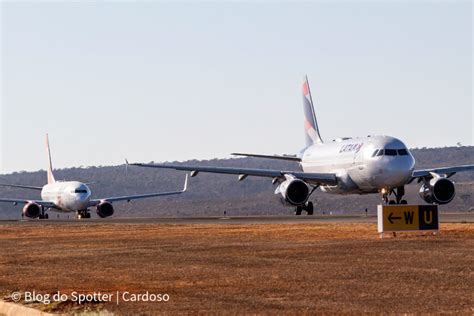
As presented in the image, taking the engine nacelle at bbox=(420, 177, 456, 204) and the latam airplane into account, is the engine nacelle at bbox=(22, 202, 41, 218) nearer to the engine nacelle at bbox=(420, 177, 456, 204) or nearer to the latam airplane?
the latam airplane

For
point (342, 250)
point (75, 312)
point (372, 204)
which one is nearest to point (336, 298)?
point (75, 312)

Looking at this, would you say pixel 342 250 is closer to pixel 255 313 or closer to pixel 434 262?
pixel 434 262

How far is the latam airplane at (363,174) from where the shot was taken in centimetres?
5759

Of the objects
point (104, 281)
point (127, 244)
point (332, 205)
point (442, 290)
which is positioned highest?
point (332, 205)

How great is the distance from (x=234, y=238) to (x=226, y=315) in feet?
65.8

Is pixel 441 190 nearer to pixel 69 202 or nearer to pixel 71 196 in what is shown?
pixel 71 196

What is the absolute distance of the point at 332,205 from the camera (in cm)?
14400

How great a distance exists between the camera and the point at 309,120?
78562mm

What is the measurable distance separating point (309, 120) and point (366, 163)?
19789mm

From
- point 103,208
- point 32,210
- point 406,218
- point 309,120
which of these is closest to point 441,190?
point 309,120

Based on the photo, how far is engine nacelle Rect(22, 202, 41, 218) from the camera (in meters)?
99.6

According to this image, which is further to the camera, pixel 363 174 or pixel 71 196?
pixel 71 196

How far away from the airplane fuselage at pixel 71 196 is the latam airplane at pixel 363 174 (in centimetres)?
3141

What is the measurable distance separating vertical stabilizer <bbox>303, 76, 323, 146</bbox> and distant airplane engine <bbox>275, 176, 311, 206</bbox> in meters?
15.8
